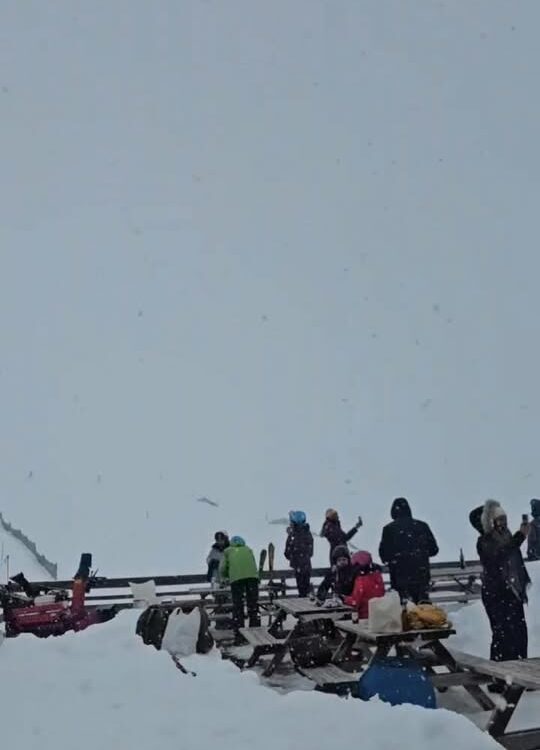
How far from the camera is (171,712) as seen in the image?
516cm

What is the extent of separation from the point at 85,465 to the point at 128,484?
13.6 metres

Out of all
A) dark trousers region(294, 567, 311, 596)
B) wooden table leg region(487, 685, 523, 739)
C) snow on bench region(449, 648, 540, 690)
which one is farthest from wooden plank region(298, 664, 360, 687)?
dark trousers region(294, 567, 311, 596)

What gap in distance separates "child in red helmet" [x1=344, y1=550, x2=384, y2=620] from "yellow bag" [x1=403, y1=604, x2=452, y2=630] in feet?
4.01

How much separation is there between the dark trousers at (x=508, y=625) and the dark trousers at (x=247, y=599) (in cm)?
384

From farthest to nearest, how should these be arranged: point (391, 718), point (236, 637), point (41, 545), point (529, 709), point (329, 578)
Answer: point (41, 545) → point (329, 578) → point (236, 637) → point (529, 709) → point (391, 718)

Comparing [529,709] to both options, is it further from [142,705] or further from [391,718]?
[142,705]

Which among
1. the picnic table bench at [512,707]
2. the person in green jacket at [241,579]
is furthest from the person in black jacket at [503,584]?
the person in green jacket at [241,579]

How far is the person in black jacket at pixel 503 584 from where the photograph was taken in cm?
697

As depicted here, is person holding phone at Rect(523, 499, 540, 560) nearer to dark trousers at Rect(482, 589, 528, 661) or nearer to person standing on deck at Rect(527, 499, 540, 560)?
person standing on deck at Rect(527, 499, 540, 560)

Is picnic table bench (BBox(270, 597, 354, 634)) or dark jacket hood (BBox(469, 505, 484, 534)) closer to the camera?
dark jacket hood (BBox(469, 505, 484, 534))

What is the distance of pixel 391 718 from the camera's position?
14.0 feet

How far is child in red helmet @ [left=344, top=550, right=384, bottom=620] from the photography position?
7.65m

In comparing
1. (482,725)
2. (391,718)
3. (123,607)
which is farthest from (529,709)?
(123,607)

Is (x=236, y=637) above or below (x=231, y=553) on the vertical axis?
below
